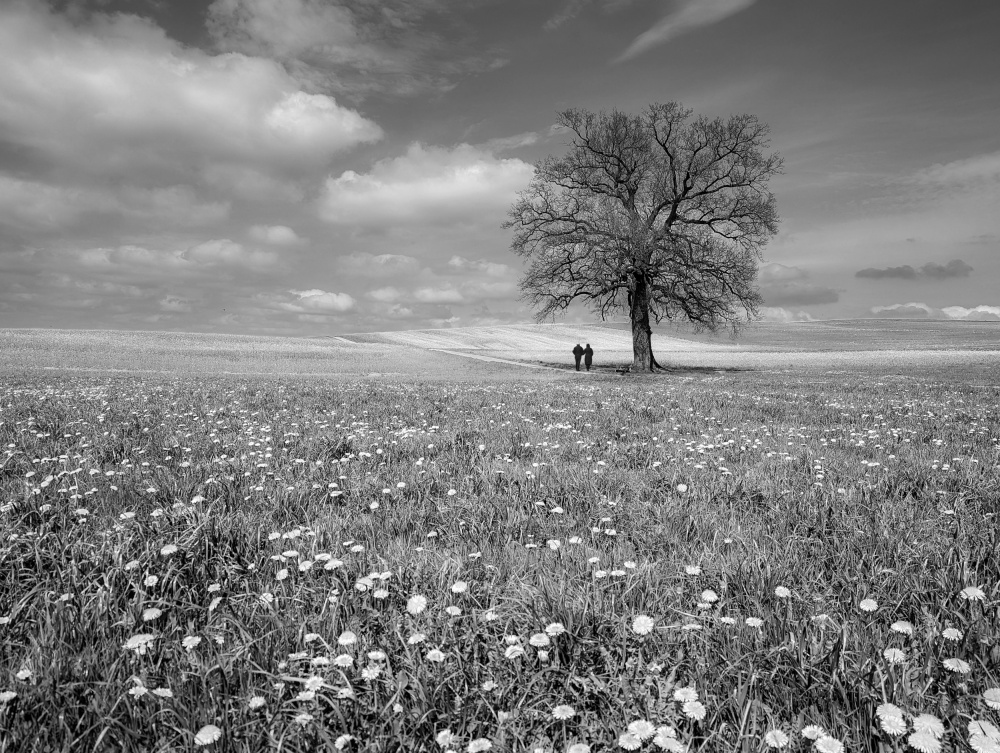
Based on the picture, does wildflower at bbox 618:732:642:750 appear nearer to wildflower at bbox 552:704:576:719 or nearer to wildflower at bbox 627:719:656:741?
wildflower at bbox 627:719:656:741

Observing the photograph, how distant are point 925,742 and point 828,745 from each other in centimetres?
28

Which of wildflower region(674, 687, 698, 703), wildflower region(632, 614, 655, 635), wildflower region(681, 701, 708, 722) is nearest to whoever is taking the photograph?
wildflower region(681, 701, 708, 722)

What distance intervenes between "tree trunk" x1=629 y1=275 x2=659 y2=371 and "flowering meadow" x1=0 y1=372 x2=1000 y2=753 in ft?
96.2

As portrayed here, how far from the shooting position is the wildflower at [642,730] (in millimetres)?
1946

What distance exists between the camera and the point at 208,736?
1.89m

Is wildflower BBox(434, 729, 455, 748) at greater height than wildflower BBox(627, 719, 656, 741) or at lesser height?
lesser

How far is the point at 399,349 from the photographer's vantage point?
6012cm

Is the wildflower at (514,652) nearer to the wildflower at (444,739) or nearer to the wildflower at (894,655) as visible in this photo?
the wildflower at (444,739)

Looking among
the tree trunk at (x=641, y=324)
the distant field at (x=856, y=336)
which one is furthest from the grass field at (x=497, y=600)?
the distant field at (x=856, y=336)

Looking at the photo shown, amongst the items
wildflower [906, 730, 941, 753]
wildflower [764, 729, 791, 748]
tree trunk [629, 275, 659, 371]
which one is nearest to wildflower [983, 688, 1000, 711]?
wildflower [906, 730, 941, 753]

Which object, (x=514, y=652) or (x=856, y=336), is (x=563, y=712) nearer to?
(x=514, y=652)

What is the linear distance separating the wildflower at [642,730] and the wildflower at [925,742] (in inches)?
32.3

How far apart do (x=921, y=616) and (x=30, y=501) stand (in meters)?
6.28

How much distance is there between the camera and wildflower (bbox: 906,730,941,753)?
1.79 m
